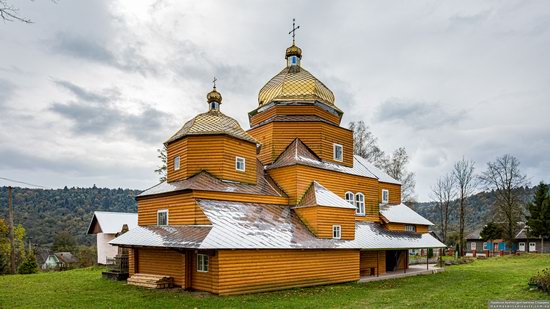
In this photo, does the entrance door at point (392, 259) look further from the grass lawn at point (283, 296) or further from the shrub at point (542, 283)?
the shrub at point (542, 283)

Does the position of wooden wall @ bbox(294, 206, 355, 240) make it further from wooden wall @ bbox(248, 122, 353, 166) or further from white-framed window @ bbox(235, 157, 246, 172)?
wooden wall @ bbox(248, 122, 353, 166)

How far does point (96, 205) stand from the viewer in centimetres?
10119

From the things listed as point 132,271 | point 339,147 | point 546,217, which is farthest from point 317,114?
point 546,217

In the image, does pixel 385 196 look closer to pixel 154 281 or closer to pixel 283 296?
pixel 283 296

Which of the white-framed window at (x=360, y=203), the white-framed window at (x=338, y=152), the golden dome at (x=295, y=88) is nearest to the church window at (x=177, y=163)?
the golden dome at (x=295, y=88)

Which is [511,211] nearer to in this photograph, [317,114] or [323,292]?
[317,114]

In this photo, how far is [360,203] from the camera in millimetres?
26141

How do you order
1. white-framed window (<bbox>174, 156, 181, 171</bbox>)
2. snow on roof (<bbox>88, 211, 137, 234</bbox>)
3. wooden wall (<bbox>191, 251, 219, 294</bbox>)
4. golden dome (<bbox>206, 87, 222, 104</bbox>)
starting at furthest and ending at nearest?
snow on roof (<bbox>88, 211, 137, 234</bbox>) < golden dome (<bbox>206, 87, 222, 104</bbox>) < white-framed window (<bbox>174, 156, 181, 171</bbox>) < wooden wall (<bbox>191, 251, 219, 294</bbox>)

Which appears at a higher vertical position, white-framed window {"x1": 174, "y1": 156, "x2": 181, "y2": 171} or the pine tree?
white-framed window {"x1": 174, "y1": 156, "x2": 181, "y2": 171}

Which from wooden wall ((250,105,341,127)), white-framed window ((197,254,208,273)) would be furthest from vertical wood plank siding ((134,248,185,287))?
wooden wall ((250,105,341,127))

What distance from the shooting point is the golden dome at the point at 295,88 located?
84.2 feet

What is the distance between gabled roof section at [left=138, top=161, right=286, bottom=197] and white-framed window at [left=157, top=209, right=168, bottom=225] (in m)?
0.90

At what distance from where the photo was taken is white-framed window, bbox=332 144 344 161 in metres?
25.7

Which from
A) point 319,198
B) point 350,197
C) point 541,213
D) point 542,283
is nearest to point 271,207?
point 319,198
